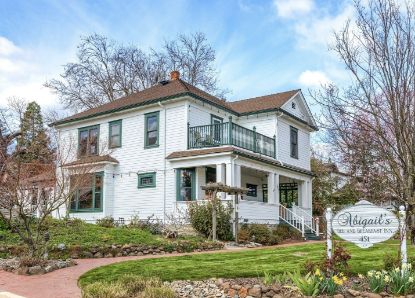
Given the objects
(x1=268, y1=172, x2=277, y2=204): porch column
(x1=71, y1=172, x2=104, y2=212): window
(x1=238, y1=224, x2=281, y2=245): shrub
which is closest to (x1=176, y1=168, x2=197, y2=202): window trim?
(x1=238, y1=224, x2=281, y2=245): shrub

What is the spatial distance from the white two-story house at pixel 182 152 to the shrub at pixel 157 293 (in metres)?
11.8

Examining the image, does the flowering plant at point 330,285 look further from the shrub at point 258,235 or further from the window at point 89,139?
the window at point 89,139

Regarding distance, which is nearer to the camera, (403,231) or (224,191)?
(403,231)

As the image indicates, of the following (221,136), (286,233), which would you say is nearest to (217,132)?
(221,136)

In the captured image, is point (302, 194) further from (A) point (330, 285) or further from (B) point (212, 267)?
(A) point (330, 285)

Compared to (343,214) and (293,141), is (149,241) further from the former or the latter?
(293,141)

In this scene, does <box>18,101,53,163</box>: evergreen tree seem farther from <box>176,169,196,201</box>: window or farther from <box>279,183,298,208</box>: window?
<box>279,183,298,208</box>: window

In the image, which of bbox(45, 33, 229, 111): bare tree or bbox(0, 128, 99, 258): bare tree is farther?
bbox(45, 33, 229, 111): bare tree

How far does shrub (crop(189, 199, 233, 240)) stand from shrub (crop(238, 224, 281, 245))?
699 millimetres

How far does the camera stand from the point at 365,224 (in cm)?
790

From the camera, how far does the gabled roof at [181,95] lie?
22.8 metres

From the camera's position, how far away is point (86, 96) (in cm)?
4081

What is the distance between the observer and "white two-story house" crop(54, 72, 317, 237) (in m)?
21.3

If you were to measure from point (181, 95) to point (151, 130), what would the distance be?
2.71 meters
